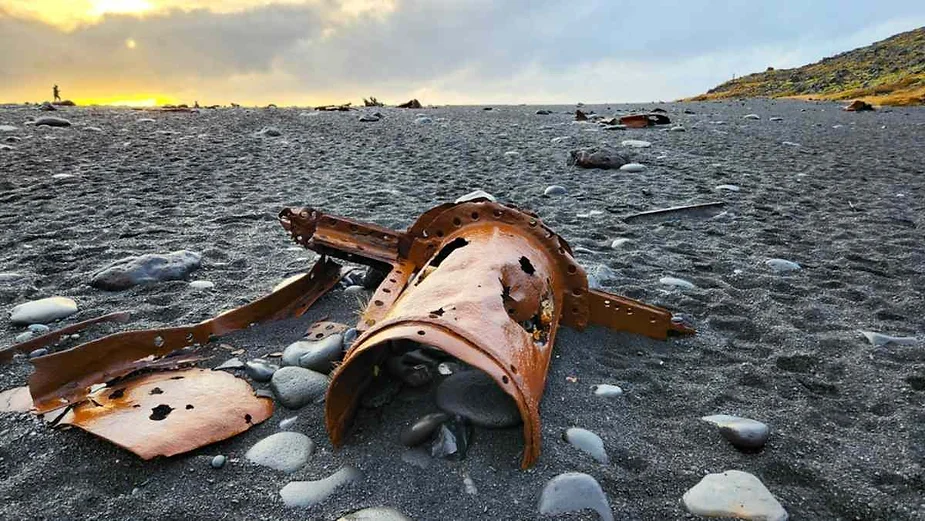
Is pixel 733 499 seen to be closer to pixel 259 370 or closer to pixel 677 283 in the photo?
pixel 259 370

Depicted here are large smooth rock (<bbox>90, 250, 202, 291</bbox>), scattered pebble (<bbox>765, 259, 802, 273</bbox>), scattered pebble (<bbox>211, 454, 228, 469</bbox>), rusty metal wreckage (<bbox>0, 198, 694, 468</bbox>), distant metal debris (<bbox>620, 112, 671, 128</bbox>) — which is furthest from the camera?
distant metal debris (<bbox>620, 112, 671, 128</bbox>)

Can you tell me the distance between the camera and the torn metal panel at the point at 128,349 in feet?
6.43

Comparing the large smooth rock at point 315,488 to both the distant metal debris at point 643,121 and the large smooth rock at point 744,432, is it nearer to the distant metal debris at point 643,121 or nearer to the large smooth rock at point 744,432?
the large smooth rock at point 744,432

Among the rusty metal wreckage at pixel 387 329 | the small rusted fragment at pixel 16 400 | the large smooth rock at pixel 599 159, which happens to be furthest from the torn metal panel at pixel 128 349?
the large smooth rock at pixel 599 159

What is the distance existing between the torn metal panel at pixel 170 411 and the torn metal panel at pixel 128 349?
0.29 feet

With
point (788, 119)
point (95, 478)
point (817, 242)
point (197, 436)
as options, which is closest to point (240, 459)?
point (197, 436)

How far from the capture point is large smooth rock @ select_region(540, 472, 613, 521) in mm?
1576

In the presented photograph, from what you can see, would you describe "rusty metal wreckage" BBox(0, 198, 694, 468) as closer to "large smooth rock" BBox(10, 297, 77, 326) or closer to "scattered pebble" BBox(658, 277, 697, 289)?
"large smooth rock" BBox(10, 297, 77, 326)

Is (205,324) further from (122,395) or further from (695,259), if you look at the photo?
(695,259)

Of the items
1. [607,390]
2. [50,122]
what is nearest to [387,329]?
[607,390]

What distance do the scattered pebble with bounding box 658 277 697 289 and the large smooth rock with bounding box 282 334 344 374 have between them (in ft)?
6.16

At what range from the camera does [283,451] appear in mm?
1810

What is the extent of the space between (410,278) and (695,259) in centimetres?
205

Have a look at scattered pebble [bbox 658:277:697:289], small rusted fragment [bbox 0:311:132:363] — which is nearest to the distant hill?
scattered pebble [bbox 658:277:697:289]
